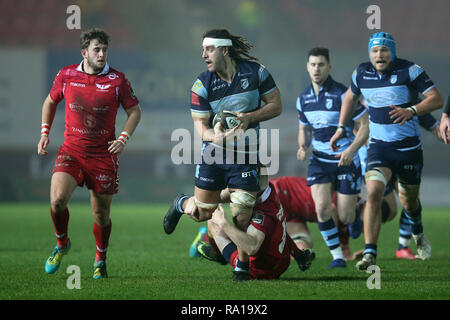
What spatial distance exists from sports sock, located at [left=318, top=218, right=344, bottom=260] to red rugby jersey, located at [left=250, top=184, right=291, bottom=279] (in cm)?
141

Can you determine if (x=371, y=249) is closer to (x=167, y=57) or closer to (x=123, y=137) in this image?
(x=123, y=137)

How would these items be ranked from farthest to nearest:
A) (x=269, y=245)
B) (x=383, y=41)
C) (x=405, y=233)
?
(x=405, y=233), (x=383, y=41), (x=269, y=245)

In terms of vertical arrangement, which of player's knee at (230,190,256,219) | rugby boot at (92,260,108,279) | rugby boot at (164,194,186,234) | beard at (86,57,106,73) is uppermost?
beard at (86,57,106,73)

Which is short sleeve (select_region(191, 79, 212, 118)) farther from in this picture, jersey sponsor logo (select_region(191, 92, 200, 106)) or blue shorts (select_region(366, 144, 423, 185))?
blue shorts (select_region(366, 144, 423, 185))

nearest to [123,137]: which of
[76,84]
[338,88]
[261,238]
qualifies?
[76,84]

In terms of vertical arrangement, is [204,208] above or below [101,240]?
above

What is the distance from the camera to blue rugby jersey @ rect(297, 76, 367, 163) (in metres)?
8.22

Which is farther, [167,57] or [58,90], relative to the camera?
[167,57]

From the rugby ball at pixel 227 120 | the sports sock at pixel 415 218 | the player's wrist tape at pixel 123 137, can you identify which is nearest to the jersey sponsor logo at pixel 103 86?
the player's wrist tape at pixel 123 137

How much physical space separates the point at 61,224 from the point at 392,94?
365cm

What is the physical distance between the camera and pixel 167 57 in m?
25.5

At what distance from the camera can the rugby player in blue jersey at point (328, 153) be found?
793 cm

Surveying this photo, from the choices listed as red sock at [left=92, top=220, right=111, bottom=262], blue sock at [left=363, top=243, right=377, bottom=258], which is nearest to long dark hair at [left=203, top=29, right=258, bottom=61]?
red sock at [left=92, top=220, right=111, bottom=262]

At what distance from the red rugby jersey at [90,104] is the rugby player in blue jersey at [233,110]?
0.78 meters
